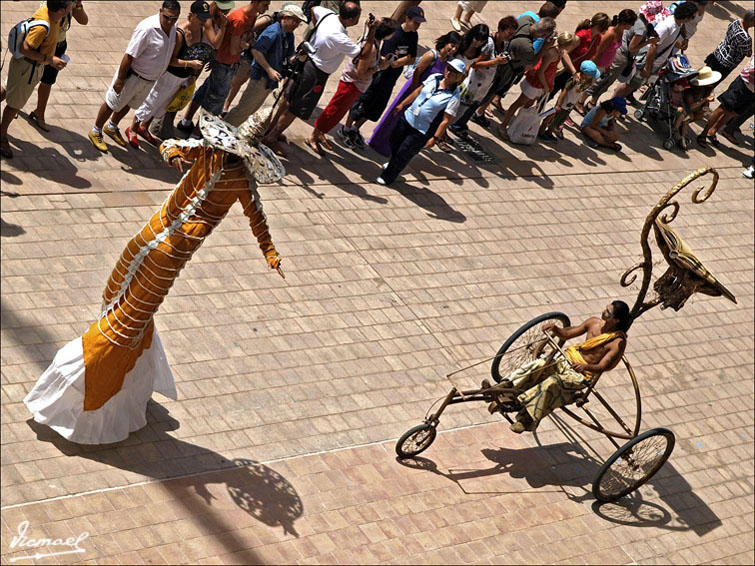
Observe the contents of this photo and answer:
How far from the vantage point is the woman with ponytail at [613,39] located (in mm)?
15180

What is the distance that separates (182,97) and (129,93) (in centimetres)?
61

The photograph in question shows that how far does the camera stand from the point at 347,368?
10125 millimetres

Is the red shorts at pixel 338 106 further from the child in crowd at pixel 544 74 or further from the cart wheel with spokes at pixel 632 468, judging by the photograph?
the cart wheel with spokes at pixel 632 468

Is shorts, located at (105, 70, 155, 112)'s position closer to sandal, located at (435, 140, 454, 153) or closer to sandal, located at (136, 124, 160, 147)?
sandal, located at (136, 124, 160, 147)

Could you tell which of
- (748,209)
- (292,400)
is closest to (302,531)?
(292,400)

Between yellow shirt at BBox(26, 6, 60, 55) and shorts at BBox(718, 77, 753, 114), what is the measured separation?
1116cm

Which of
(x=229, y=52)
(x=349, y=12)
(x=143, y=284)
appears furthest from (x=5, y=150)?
(x=349, y=12)

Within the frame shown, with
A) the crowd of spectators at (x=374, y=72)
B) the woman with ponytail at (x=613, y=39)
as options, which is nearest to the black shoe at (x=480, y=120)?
the crowd of spectators at (x=374, y=72)

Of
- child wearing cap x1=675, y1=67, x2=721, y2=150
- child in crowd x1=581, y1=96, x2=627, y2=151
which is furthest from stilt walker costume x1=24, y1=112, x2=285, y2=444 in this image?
child wearing cap x1=675, y1=67, x2=721, y2=150

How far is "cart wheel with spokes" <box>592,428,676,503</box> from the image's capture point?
31.3ft

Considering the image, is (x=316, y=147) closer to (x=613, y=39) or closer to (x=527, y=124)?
(x=527, y=124)

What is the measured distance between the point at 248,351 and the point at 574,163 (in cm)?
721

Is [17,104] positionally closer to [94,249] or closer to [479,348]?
[94,249]

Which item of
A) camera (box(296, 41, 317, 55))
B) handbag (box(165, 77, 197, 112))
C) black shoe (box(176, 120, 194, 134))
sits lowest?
black shoe (box(176, 120, 194, 134))
